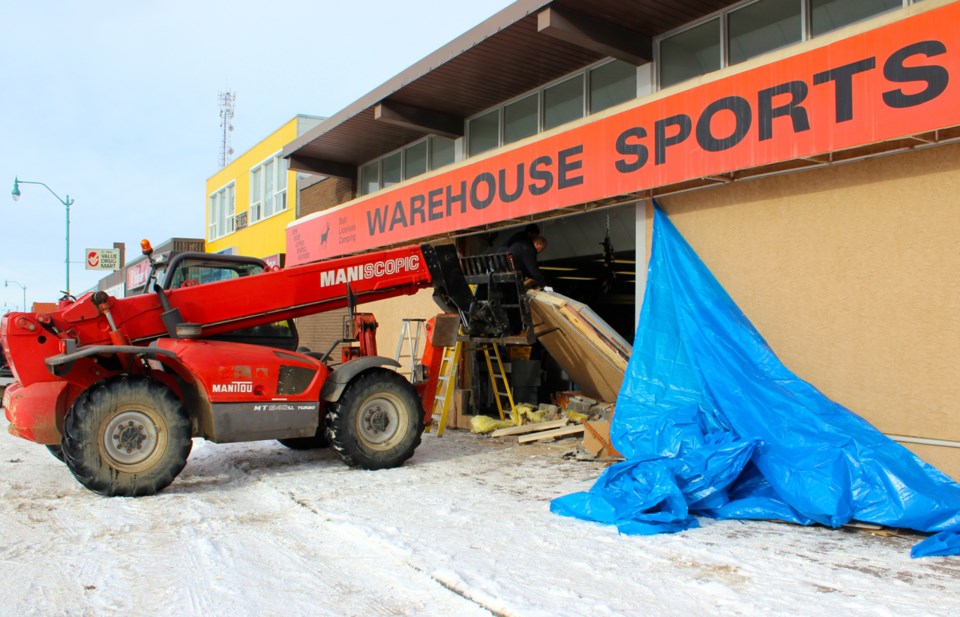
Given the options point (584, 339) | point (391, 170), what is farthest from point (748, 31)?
point (391, 170)

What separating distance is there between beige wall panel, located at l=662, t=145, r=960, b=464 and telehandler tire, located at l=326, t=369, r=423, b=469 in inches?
148

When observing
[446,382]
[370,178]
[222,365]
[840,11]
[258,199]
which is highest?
[258,199]

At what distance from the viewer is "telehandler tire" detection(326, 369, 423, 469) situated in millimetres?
7828

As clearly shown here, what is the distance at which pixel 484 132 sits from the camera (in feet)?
45.1

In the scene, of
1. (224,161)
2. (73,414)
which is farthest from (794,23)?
(224,161)

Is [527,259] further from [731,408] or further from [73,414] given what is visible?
[73,414]

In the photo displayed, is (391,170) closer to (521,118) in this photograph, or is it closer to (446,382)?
(521,118)

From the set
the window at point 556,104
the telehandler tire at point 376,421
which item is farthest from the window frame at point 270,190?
the telehandler tire at point 376,421

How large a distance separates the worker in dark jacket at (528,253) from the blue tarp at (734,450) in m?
2.44

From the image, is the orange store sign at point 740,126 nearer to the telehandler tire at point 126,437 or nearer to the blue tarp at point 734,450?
the blue tarp at point 734,450

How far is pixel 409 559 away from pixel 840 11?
729 cm

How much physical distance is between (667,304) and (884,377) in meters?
2.15

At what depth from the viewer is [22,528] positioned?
5582 mm

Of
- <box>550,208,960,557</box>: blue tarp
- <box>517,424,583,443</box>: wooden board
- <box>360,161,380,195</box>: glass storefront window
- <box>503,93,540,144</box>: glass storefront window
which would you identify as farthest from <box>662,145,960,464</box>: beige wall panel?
<box>360,161,380,195</box>: glass storefront window
